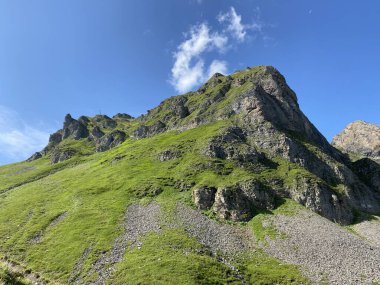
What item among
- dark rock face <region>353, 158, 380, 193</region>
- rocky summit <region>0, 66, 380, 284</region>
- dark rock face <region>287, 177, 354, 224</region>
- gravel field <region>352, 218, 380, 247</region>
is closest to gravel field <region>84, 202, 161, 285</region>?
rocky summit <region>0, 66, 380, 284</region>

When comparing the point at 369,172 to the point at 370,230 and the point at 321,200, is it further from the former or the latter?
the point at 370,230

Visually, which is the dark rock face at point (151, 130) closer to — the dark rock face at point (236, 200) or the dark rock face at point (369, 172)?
the dark rock face at point (236, 200)

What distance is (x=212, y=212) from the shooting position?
89312 mm

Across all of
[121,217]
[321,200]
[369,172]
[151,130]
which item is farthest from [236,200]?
[151,130]

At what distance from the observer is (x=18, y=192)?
128m

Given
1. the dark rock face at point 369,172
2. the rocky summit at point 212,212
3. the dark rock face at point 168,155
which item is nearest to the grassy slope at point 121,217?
the rocky summit at point 212,212

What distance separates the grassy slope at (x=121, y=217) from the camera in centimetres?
6128

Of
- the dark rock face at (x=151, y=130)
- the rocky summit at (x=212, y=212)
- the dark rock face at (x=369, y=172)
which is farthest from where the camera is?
the dark rock face at (x=151, y=130)

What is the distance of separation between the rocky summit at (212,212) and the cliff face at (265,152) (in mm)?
463

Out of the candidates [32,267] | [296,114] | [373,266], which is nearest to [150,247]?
[32,267]

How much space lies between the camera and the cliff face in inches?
3797

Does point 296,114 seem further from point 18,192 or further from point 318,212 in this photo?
point 18,192

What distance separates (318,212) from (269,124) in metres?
47.7

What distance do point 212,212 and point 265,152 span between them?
44.7m
